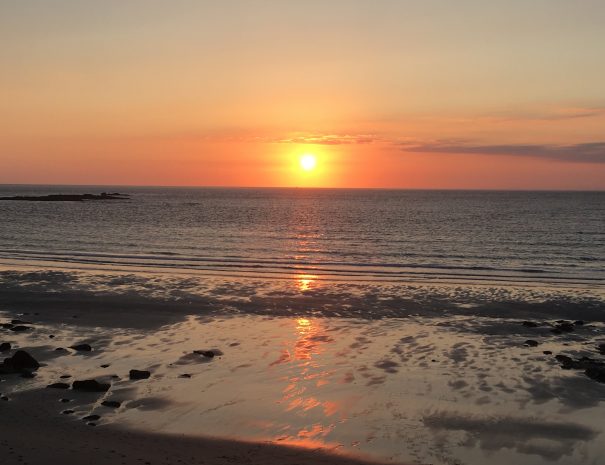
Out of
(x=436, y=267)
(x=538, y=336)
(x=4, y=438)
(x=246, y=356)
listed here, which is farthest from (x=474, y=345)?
(x=436, y=267)

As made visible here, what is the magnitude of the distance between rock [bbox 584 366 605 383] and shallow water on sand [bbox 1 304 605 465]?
0.40 meters

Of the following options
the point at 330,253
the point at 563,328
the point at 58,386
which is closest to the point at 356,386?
the point at 58,386

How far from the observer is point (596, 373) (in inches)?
590

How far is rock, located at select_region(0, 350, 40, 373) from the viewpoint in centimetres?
1441

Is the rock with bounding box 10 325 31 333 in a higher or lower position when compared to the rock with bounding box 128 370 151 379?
lower

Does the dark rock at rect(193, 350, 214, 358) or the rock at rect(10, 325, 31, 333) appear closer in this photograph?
the dark rock at rect(193, 350, 214, 358)

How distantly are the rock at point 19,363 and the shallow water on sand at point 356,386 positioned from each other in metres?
0.31

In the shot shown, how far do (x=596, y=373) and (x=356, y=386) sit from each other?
648 centimetres

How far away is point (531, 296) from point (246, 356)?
54.7 feet

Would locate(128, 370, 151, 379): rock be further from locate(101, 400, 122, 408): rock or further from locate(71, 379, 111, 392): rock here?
locate(101, 400, 122, 408): rock

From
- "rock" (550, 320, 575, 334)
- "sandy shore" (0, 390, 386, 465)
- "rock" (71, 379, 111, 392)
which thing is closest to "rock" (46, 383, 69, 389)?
"rock" (71, 379, 111, 392)

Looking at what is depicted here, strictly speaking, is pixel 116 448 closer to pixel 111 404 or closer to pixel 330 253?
pixel 111 404

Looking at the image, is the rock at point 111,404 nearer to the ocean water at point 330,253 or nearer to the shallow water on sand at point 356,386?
the shallow water on sand at point 356,386

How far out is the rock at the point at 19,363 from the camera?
14414 mm
